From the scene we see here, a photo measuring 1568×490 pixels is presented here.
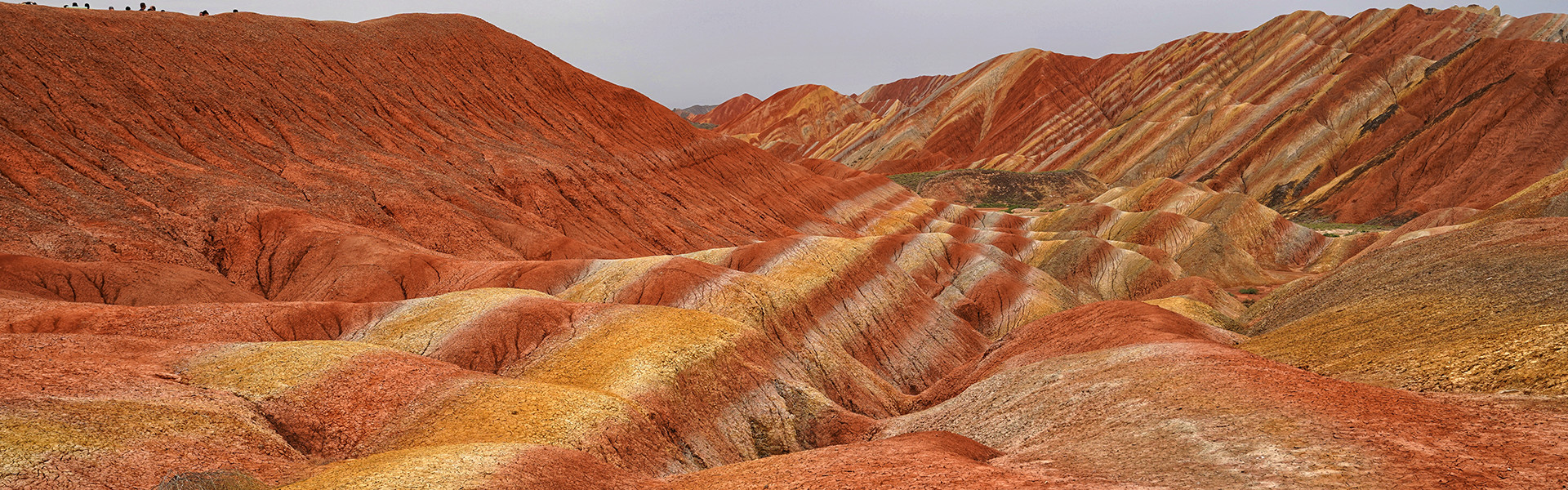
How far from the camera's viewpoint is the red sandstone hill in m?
85.4

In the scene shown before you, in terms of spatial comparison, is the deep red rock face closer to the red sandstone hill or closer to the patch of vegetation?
the patch of vegetation

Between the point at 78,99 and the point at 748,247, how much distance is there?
34615 millimetres

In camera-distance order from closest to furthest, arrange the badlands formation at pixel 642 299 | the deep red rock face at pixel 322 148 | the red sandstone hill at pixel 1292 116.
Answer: the badlands formation at pixel 642 299, the deep red rock face at pixel 322 148, the red sandstone hill at pixel 1292 116

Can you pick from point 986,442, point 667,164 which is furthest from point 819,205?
point 986,442

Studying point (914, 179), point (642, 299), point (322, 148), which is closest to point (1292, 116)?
point (914, 179)

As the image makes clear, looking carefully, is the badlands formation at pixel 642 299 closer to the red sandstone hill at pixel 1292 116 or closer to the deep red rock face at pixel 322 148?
the deep red rock face at pixel 322 148

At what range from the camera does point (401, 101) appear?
58844 mm

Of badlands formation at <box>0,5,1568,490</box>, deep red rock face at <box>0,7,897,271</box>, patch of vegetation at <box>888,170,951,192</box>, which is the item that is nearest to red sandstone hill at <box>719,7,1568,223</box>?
badlands formation at <box>0,5,1568,490</box>

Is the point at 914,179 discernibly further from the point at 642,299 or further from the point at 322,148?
the point at 642,299

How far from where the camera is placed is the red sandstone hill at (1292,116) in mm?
85375

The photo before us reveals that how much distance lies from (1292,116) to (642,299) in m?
104

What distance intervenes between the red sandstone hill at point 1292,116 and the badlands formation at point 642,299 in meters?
0.96

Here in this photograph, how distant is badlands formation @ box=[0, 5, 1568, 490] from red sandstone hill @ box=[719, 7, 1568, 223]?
96 cm

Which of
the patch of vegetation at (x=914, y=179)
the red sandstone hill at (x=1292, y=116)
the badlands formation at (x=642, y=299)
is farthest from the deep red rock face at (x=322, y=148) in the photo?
the red sandstone hill at (x=1292, y=116)
